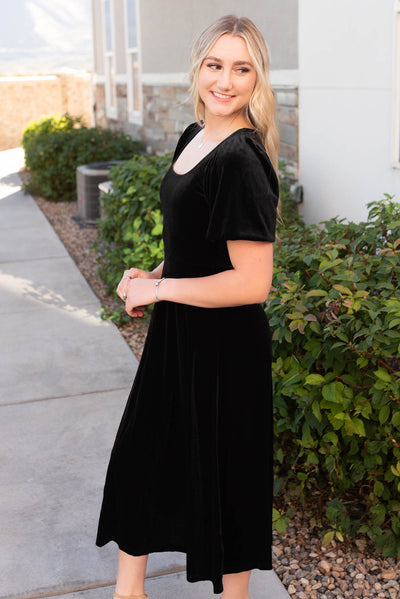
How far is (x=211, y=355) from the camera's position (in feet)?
6.85

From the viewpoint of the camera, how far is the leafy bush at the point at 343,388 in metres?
2.59

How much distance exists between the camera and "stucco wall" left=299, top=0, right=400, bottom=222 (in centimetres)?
453

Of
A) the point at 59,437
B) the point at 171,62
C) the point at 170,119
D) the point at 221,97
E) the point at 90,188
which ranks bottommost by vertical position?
the point at 59,437

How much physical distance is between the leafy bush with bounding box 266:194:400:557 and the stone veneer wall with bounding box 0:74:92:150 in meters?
16.6

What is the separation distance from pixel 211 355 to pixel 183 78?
15.1ft

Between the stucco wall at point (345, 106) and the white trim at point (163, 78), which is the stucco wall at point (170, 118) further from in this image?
the stucco wall at point (345, 106)

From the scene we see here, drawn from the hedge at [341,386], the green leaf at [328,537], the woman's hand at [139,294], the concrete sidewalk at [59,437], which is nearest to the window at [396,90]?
the hedge at [341,386]

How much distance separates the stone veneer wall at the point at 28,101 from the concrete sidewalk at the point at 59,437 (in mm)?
12458

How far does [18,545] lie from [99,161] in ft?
26.1

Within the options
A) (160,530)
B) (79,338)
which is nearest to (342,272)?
(160,530)

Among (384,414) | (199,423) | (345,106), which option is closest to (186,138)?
(199,423)

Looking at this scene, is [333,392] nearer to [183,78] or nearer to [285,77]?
[285,77]

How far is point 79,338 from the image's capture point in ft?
17.6

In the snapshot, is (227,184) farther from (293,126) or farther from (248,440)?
(293,126)
